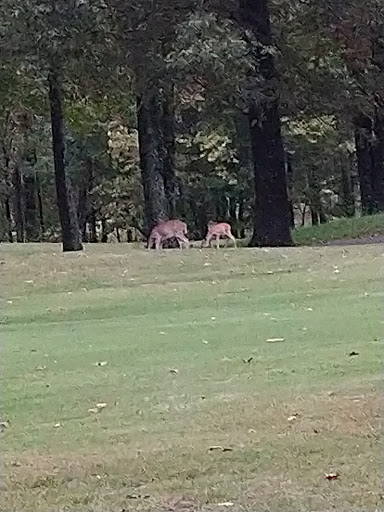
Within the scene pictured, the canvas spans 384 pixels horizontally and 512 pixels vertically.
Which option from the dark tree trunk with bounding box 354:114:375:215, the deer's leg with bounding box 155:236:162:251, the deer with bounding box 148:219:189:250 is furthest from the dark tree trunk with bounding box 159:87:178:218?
the deer's leg with bounding box 155:236:162:251

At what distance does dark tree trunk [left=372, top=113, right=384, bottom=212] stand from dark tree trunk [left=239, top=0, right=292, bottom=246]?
824cm

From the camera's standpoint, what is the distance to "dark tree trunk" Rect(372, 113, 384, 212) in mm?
33406

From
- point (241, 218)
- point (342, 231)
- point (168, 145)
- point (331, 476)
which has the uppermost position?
point (168, 145)

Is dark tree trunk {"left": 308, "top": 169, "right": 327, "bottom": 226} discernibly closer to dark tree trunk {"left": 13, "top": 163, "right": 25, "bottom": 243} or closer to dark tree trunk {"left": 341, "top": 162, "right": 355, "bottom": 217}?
dark tree trunk {"left": 341, "top": 162, "right": 355, "bottom": 217}

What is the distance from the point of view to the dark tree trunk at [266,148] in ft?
77.8

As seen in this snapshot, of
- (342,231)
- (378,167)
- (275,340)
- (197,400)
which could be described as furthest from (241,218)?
(197,400)

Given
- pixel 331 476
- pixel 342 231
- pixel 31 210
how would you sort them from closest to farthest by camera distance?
pixel 331 476 → pixel 342 231 → pixel 31 210

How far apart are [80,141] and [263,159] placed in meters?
20.3

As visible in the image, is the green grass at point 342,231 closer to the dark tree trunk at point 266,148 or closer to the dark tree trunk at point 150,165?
the dark tree trunk at point 266,148

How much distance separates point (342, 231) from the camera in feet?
93.4

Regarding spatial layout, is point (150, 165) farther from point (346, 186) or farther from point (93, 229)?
point (93, 229)

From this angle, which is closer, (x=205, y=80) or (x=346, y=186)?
(x=205, y=80)

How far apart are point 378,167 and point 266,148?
442 inches

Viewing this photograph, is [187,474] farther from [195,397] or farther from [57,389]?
[57,389]
